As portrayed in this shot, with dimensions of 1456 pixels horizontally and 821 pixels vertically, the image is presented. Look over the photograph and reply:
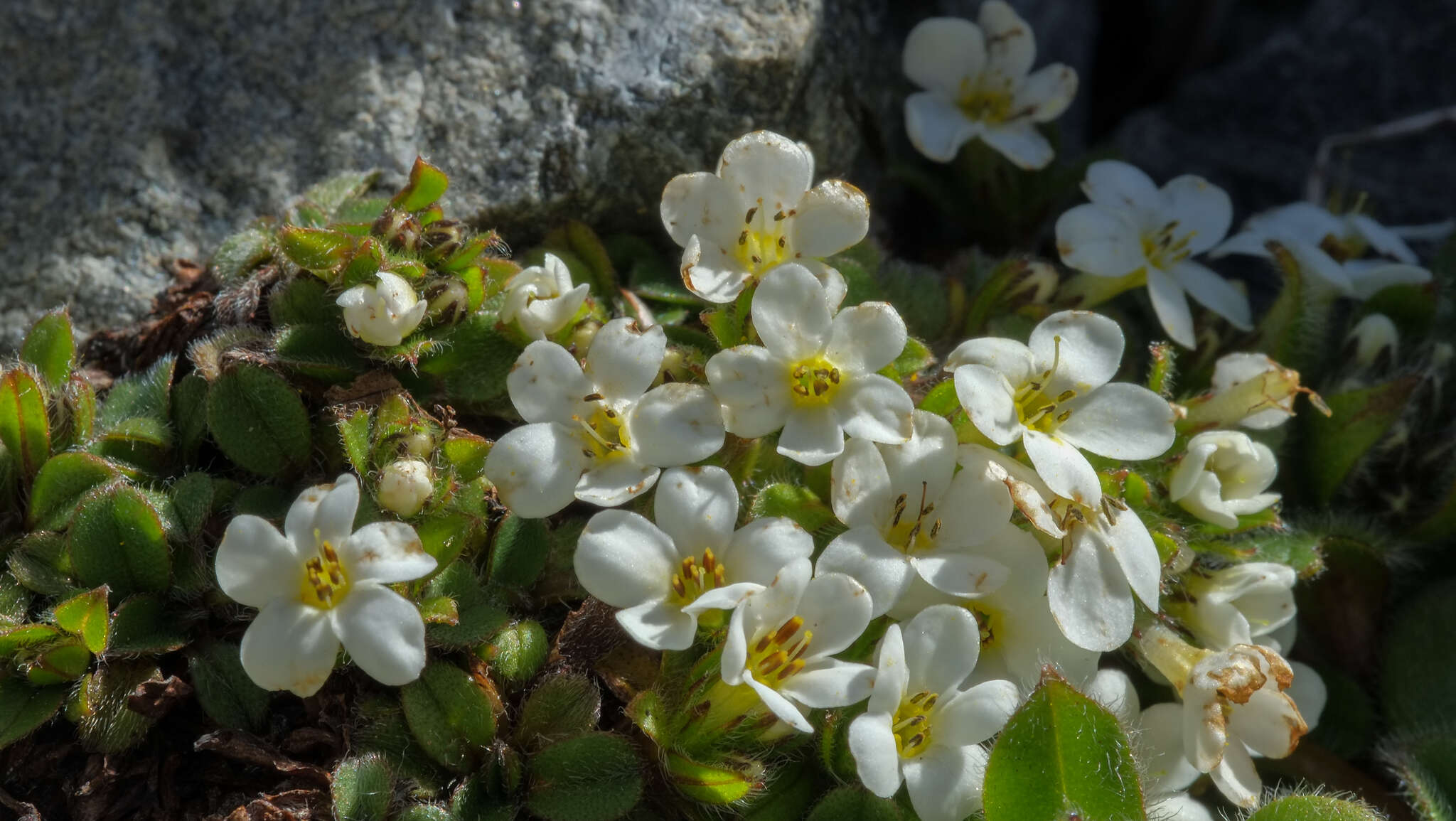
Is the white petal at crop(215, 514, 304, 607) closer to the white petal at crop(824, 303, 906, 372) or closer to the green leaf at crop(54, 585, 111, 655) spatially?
the green leaf at crop(54, 585, 111, 655)

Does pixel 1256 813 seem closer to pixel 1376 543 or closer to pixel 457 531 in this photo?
pixel 1376 543

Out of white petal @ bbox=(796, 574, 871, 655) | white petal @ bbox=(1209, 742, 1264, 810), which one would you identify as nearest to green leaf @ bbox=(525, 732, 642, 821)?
white petal @ bbox=(796, 574, 871, 655)

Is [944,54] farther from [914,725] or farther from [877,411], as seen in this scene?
[914,725]

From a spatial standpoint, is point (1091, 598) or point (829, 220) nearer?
point (1091, 598)

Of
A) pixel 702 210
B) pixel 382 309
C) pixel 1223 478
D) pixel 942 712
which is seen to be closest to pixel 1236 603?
pixel 1223 478

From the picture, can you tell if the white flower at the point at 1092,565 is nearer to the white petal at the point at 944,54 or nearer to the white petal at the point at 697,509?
the white petal at the point at 697,509
